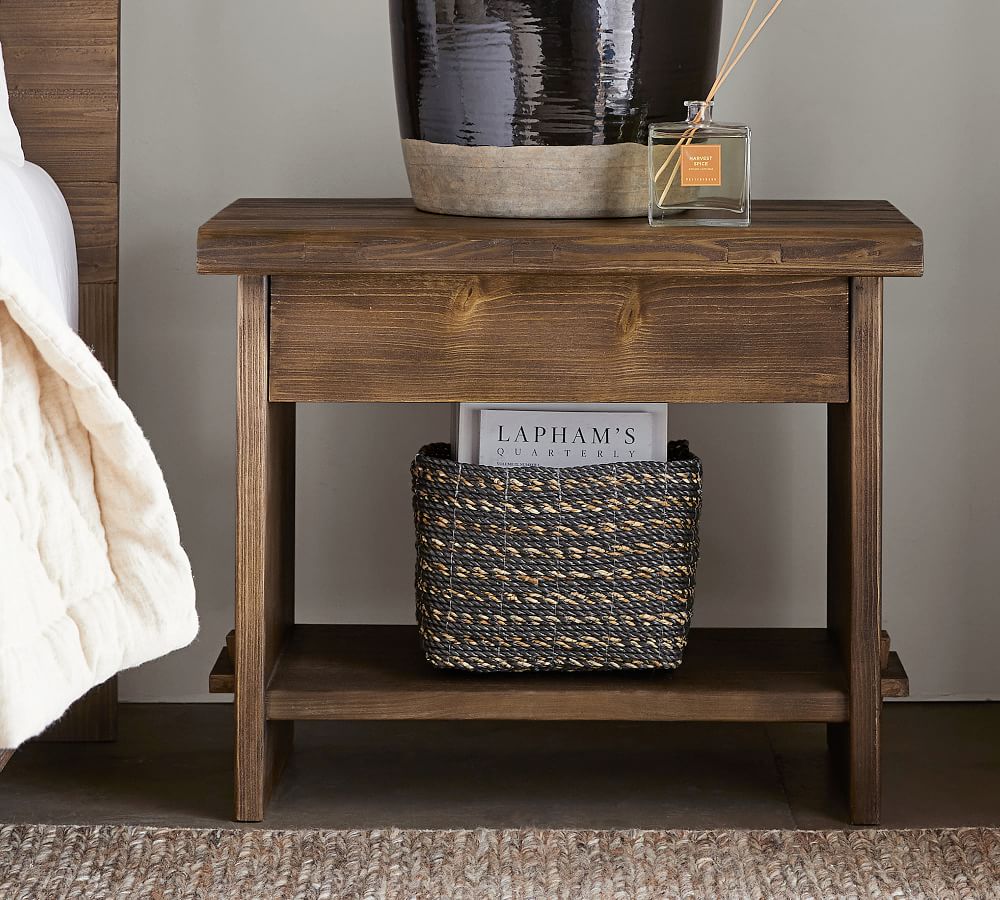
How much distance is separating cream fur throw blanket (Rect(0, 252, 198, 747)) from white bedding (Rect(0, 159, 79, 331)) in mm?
115

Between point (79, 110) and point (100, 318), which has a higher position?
point (79, 110)

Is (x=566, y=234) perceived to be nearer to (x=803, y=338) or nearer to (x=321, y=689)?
(x=803, y=338)

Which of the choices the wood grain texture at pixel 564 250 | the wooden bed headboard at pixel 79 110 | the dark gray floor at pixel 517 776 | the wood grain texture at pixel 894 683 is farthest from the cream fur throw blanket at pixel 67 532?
the wood grain texture at pixel 894 683

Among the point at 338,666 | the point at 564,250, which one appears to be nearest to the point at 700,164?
the point at 564,250

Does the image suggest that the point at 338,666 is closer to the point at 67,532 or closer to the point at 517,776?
the point at 517,776

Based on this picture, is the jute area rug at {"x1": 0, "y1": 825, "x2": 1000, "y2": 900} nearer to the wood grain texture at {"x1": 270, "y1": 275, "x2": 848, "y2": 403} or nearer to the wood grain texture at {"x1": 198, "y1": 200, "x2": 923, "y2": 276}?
the wood grain texture at {"x1": 270, "y1": 275, "x2": 848, "y2": 403}

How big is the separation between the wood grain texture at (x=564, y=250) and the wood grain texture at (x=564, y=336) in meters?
0.04

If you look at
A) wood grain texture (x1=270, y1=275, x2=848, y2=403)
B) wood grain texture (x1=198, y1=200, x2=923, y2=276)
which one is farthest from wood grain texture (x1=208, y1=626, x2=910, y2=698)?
wood grain texture (x1=198, y1=200, x2=923, y2=276)

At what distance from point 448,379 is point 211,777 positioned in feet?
1.79

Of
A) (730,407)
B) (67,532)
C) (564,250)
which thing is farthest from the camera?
(730,407)

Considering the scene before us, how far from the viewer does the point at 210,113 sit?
1573mm

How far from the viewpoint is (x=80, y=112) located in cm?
143

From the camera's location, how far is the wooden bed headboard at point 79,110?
1418 mm

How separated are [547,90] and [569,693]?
0.58 m
